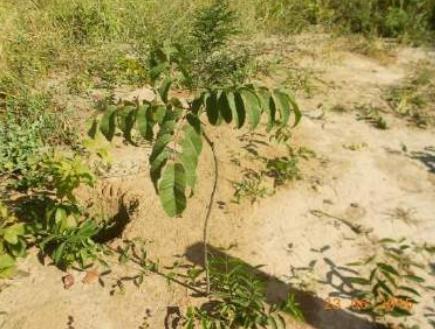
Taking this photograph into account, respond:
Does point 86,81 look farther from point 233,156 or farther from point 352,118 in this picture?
point 352,118

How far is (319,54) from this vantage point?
5.96 meters

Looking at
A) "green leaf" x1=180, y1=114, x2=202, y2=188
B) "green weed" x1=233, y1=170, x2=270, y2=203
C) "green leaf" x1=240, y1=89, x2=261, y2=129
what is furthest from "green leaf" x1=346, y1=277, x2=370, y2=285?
"green leaf" x1=180, y1=114, x2=202, y2=188

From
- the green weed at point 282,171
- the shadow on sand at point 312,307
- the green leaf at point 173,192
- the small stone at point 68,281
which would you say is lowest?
the shadow on sand at point 312,307

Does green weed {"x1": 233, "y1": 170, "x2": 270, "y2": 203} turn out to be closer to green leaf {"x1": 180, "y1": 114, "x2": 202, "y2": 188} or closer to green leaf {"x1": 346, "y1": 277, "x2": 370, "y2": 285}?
green leaf {"x1": 346, "y1": 277, "x2": 370, "y2": 285}

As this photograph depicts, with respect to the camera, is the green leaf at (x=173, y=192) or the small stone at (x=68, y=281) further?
the small stone at (x=68, y=281)

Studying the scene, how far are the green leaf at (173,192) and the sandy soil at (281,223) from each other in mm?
1373

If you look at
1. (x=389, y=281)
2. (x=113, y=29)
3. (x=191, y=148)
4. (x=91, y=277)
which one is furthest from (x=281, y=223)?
(x=113, y=29)

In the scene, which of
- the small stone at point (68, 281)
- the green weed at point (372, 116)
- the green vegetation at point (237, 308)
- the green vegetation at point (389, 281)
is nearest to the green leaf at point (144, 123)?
the green vegetation at point (237, 308)

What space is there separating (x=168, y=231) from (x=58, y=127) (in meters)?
1.60

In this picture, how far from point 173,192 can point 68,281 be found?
169 cm

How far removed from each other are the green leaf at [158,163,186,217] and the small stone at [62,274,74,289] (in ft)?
5.40

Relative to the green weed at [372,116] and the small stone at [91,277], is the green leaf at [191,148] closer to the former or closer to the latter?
the small stone at [91,277]

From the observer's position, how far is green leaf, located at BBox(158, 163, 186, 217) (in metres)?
1.60

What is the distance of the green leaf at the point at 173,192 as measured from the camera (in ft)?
5.25
